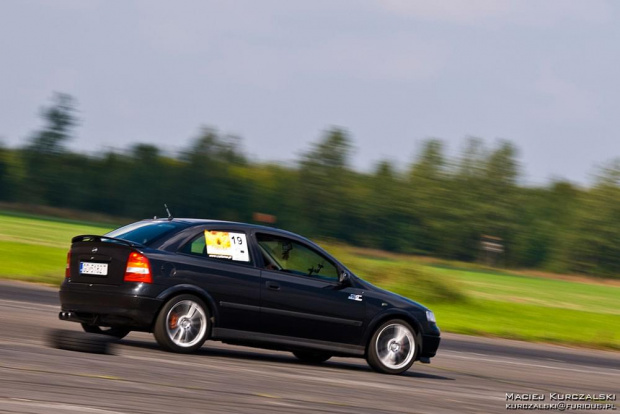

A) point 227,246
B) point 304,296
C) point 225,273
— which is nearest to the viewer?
point 225,273

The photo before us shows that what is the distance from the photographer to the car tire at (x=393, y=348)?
38.1 ft

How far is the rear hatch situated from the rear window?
21 centimetres

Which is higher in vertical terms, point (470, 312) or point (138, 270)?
point (138, 270)

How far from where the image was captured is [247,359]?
448 inches

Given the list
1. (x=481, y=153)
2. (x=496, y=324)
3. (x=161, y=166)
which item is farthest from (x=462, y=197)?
(x=496, y=324)

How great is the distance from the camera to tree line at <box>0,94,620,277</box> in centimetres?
10619

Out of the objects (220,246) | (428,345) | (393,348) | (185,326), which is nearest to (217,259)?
(220,246)

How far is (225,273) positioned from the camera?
1091 centimetres

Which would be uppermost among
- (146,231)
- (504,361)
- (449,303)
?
(146,231)

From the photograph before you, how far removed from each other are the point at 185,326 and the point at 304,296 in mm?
1412

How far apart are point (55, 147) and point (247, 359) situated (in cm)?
10372

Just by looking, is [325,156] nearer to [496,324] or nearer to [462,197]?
[462,197]

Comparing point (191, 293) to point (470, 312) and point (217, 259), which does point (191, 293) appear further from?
point (470, 312)

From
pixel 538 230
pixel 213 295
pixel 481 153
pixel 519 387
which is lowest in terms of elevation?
pixel 519 387
